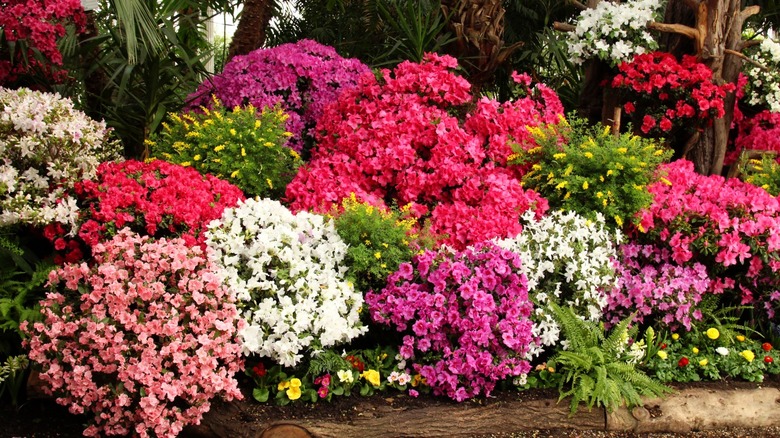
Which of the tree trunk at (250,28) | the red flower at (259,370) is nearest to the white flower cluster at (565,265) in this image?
the red flower at (259,370)

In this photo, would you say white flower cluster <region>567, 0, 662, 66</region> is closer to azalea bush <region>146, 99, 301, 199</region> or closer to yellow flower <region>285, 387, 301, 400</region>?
azalea bush <region>146, 99, 301, 199</region>

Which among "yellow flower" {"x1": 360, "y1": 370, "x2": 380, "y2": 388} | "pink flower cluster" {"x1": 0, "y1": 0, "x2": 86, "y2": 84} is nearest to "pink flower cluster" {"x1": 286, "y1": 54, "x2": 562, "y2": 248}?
"yellow flower" {"x1": 360, "y1": 370, "x2": 380, "y2": 388}

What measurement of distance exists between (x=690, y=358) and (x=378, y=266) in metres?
2.03

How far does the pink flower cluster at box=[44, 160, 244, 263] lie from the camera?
14.3ft

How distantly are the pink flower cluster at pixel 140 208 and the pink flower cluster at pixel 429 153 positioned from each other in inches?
31.9

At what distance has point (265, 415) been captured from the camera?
3.96 metres

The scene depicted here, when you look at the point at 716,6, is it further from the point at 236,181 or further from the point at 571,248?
the point at 236,181

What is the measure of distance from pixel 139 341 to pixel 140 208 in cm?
90

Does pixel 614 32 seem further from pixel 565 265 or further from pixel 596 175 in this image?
pixel 565 265

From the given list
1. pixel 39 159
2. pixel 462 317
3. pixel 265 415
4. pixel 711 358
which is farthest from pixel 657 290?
pixel 39 159

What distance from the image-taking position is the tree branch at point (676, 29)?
619 centimetres

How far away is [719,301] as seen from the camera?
547 centimetres

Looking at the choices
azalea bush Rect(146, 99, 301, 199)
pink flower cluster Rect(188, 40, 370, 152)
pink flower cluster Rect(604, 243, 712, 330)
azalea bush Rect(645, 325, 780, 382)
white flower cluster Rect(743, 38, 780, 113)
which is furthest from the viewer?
white flower cluster Rect(743, 38, 780, 113)

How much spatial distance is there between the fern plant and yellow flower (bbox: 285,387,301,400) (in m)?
1.41
